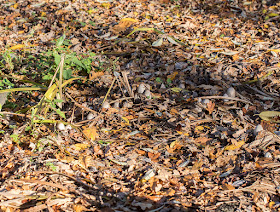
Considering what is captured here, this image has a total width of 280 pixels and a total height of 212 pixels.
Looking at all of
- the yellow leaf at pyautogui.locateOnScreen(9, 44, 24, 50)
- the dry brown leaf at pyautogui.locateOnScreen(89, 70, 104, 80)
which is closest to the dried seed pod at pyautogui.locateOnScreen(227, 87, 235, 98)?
the dry brown leaf at pyautogui.locateOnScreen(89, 70, 104, 80)

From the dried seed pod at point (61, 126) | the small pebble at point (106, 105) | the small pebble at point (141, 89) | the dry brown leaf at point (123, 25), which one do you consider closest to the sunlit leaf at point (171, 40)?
the dry brown leaf at point (123, 25)

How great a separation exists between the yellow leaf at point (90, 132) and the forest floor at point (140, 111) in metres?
0.01

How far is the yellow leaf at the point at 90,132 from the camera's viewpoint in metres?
2.41

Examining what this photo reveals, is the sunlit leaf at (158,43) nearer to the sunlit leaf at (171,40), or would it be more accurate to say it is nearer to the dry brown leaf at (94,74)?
the sunlit leaf at (171,40)

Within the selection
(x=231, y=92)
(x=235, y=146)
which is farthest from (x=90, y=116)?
(x=231, y=92)

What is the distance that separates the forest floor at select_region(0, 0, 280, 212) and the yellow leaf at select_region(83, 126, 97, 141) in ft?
0.04

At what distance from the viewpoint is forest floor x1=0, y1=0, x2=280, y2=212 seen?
1.99m

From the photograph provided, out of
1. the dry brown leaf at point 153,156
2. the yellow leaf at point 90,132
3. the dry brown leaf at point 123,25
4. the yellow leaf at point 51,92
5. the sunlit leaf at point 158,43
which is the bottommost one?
the dry brown leaf at point 153,156

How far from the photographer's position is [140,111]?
266cm

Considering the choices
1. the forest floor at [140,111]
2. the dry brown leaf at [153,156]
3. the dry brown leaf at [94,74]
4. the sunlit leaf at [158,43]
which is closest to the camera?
the forest floor at [140,111]

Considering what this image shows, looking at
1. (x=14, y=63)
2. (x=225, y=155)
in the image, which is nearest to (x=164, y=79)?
(x=225, y=155)

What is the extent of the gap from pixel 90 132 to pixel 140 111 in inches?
19.9

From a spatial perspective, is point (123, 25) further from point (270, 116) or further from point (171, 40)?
point (270, 116)

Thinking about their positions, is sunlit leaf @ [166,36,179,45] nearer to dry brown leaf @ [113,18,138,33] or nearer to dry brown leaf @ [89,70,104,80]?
dry brown leaf @ [113,18,138,33]
